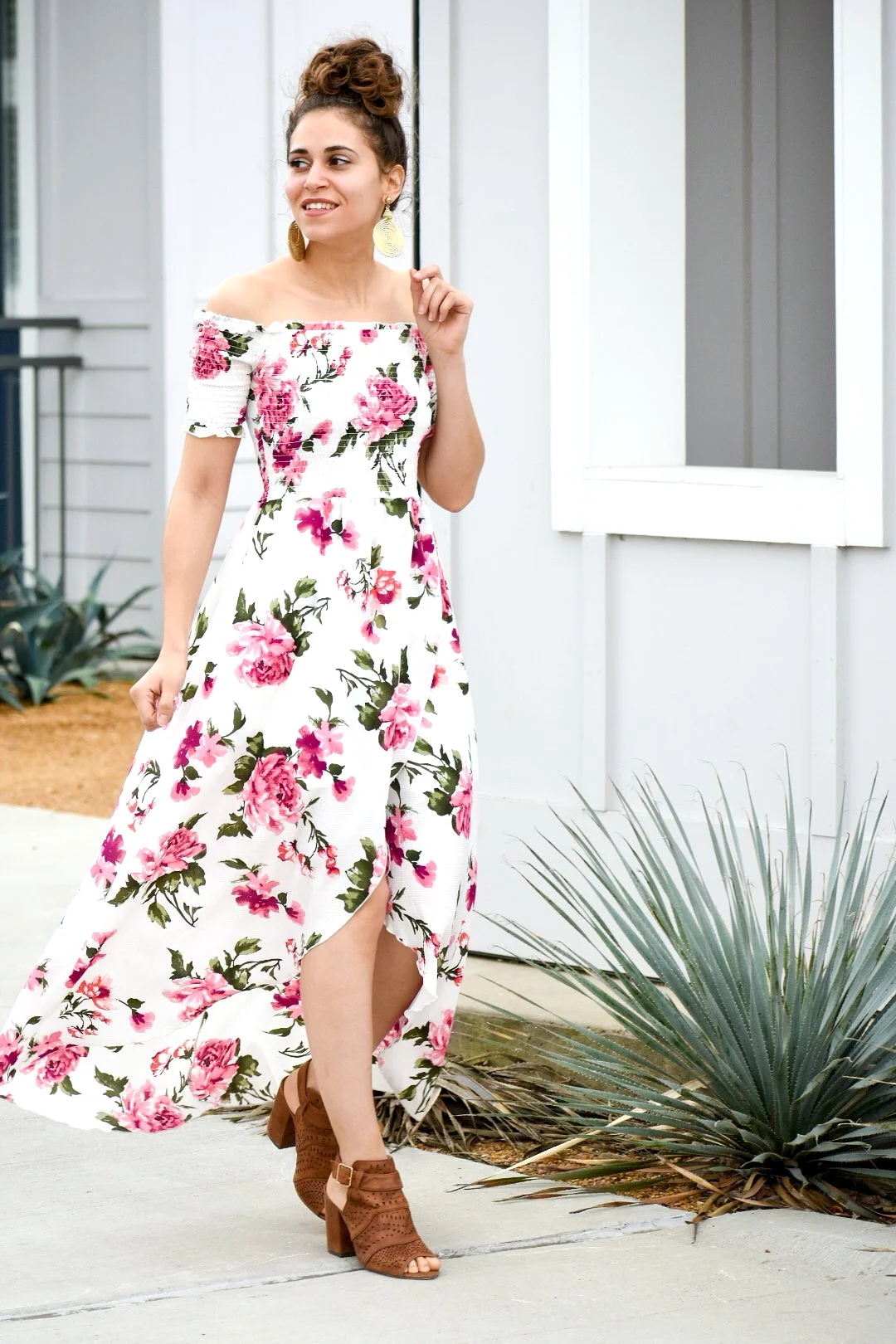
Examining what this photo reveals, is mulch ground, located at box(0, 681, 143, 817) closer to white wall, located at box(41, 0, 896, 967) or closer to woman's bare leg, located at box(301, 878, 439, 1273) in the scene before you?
white wall, located at box(41, 0, 896, 967)

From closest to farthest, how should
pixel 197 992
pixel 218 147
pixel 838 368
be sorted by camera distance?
pixel 197 992 < pixel 838 368 < pixel 218 147

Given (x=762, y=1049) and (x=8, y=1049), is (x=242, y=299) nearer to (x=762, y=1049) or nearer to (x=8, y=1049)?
(x=8, y=1049)

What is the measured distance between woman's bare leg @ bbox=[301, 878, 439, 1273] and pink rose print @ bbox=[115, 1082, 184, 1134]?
0.38 m

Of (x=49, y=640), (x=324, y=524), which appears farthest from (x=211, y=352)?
(x=49, y=640)

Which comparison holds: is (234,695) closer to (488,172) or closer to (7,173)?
(488,172)

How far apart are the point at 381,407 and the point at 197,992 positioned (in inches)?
38.8

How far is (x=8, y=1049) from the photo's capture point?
3.32 m

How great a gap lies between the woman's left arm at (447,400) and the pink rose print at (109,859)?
749 millimetres

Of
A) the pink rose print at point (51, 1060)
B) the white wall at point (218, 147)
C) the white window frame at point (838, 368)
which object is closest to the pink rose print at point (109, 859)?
the pink rose print at point (51, 1060)

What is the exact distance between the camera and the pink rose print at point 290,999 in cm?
340

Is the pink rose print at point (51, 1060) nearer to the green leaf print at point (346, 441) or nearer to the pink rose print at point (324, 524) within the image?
the pink rose print at point (324, 524)

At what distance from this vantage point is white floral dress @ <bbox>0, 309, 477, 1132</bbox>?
309cm

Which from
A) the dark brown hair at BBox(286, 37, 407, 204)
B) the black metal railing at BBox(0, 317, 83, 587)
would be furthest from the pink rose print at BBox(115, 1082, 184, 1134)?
the black metal railing at BBox(0, 317, 83, 587)

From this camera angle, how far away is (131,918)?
326 cm
